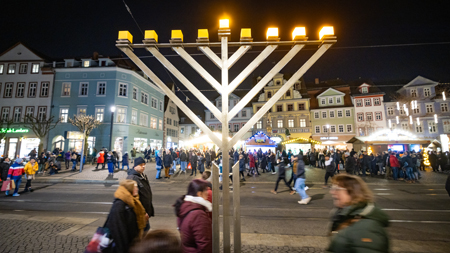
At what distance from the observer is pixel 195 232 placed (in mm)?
2312

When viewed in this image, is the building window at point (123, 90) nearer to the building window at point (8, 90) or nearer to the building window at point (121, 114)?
the building window at point (121, 114)

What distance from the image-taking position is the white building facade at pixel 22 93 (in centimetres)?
2855

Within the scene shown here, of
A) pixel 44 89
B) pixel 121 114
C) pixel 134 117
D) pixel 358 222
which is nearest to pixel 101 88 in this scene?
pixel 121 114

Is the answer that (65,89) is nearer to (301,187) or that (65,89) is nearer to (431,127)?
→ (301,187)

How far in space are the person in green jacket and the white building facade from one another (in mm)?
35967

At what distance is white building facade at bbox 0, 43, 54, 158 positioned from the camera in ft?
93.7

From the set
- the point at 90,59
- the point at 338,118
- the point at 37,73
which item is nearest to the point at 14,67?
the point at 37,73

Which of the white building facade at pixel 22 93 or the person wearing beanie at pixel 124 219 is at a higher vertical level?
the white building facade at pixel 22 93

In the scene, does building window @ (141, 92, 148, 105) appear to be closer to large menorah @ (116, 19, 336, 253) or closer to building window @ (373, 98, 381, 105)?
large menorah @ (116, 19, 336, 253)

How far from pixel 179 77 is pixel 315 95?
1622 inches

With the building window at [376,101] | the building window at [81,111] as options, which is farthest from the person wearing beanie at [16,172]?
the building window at [376,101]

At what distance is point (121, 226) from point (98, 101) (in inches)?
1207

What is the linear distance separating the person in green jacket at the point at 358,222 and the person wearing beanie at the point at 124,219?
7.52ft

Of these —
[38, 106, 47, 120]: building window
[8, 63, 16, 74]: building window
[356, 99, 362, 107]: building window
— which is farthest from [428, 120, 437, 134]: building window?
[8, 63, 16, 74]: building window
